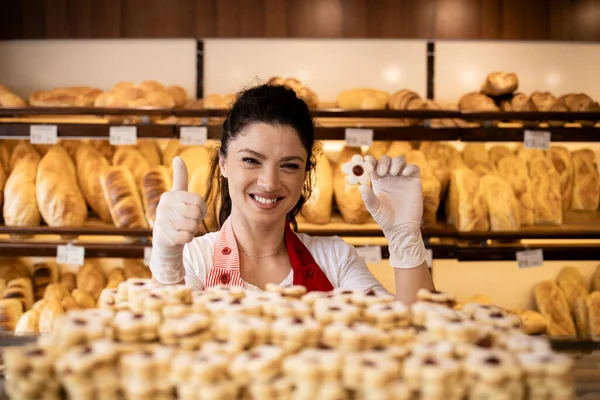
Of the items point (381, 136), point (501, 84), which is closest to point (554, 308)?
point (501, 84)

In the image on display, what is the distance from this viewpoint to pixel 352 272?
6.32 feet

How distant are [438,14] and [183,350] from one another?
304 centimetres

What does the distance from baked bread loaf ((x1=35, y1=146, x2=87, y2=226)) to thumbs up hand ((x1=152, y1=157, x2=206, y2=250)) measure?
1.79 metres

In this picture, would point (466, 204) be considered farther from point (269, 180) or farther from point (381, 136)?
point (269, 180)

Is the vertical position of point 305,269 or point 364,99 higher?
point 364,99

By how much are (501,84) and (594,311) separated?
48.6 inches

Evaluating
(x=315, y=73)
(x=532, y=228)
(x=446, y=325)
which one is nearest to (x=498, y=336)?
(x=446, y=325)

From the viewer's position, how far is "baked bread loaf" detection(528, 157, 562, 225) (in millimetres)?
3250

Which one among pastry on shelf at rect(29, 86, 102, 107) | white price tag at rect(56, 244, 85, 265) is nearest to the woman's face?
white price tag at rect(56, 244, 85, 265)

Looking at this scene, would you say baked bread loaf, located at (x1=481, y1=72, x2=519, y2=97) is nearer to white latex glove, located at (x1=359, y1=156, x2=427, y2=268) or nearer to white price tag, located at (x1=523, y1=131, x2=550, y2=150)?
white price tag, located at (x1=523, y1=131, x2=550, y2=150)

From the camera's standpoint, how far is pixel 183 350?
96cm

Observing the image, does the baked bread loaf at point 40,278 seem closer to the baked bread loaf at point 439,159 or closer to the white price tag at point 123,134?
the white price tag at point 123,134

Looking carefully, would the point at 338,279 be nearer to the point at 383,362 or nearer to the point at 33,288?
the point at 383,362

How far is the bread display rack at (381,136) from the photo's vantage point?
2914 mm
